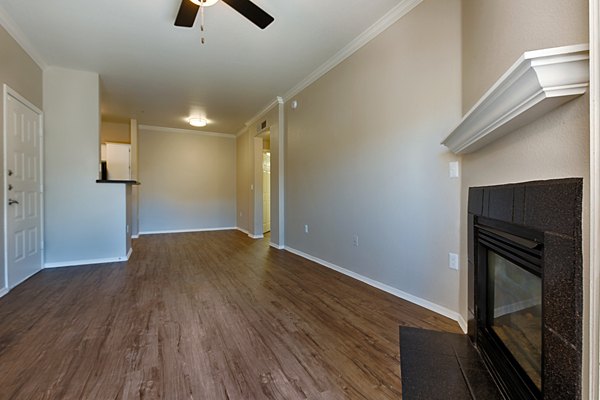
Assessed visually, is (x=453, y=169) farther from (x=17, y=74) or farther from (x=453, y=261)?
(x=17, y=74)

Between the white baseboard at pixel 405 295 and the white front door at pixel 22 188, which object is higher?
the white front door at pixel 22 188

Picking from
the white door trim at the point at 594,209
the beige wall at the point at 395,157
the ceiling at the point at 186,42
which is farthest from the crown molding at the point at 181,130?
the white door trim at the point at 594,209

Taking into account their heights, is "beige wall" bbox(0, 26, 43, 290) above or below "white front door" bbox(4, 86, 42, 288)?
above

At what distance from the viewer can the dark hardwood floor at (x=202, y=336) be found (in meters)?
1.40

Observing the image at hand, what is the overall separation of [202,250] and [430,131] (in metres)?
4.02

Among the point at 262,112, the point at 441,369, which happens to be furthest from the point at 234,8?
the point at 262,112

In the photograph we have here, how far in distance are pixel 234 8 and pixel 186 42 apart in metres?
1.24

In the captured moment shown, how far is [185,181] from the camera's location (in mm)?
7207

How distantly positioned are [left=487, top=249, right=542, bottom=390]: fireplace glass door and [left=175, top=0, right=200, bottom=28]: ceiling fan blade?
253 cm

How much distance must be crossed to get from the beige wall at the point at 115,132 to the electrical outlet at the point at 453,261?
6.98 m

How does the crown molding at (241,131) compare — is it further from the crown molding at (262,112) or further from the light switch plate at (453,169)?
the light switch plate at (453,169)

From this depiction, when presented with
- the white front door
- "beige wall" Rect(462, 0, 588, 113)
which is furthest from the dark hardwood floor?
"beige wall" Rect(462, 0, 588, 113)

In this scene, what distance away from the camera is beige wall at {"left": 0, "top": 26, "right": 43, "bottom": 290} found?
2662 mm

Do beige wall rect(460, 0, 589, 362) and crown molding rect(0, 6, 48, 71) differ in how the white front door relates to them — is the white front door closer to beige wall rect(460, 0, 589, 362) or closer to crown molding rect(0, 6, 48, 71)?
crown molding rect(0, 6, 48, 71)
